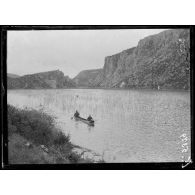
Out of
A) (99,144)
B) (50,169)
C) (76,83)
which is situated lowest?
(50,169)

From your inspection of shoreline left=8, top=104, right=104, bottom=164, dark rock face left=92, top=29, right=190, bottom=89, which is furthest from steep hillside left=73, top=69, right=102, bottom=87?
shoreline left=8, top=104, right=104, bottom=164

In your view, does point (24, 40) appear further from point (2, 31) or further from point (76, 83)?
point (76, 83)

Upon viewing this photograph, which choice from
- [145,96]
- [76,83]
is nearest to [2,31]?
[76,83]

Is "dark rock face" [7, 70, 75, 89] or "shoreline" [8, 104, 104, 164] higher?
"dark rock face" [7, 70, 75, 89]

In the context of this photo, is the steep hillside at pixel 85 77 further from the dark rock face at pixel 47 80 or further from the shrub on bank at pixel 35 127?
the shrub on bank at pixel 35 127

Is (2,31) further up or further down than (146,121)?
further up

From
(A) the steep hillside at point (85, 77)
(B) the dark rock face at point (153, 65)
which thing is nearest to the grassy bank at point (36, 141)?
(A) the steep hillside at point (85, 77)

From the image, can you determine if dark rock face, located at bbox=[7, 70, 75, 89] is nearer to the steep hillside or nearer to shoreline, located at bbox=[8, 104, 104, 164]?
the steep hillside
